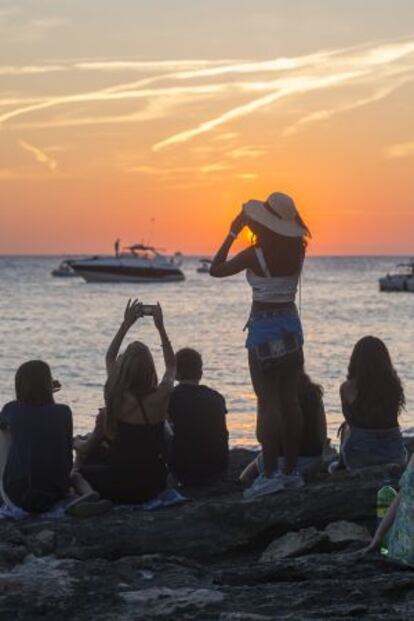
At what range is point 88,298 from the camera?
81.5 m

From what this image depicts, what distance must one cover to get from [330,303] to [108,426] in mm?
69102

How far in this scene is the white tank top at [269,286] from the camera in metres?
7.45

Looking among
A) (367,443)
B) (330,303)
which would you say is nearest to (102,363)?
(367,443)

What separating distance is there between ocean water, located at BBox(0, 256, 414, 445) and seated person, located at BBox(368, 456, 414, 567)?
9451 mm

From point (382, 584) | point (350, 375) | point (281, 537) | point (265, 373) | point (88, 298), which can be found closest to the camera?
point (382, 584)

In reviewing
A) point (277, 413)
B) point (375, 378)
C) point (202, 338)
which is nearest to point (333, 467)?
point (375, 378)

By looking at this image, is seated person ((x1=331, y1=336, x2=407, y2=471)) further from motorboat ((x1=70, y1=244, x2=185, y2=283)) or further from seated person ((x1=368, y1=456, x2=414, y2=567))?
motorboat ((x1=70, y1=244, x2=185, y2=283))

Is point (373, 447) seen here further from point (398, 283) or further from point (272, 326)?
point (398, 283)

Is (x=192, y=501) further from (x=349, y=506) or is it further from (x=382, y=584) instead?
(x=382, y=584)

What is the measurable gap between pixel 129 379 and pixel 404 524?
2454 millimetres

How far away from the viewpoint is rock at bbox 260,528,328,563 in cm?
638

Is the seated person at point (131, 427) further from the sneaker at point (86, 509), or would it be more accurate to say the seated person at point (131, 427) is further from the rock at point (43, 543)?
the rock at point (43, 543)

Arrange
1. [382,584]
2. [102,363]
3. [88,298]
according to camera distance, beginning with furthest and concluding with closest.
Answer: [88,298] → [102,363] → [382,584]

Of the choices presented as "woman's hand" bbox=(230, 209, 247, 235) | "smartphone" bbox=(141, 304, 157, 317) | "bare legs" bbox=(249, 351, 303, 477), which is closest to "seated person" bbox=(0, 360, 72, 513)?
"smartphone" bbox=(141, 304, 157, 317)
